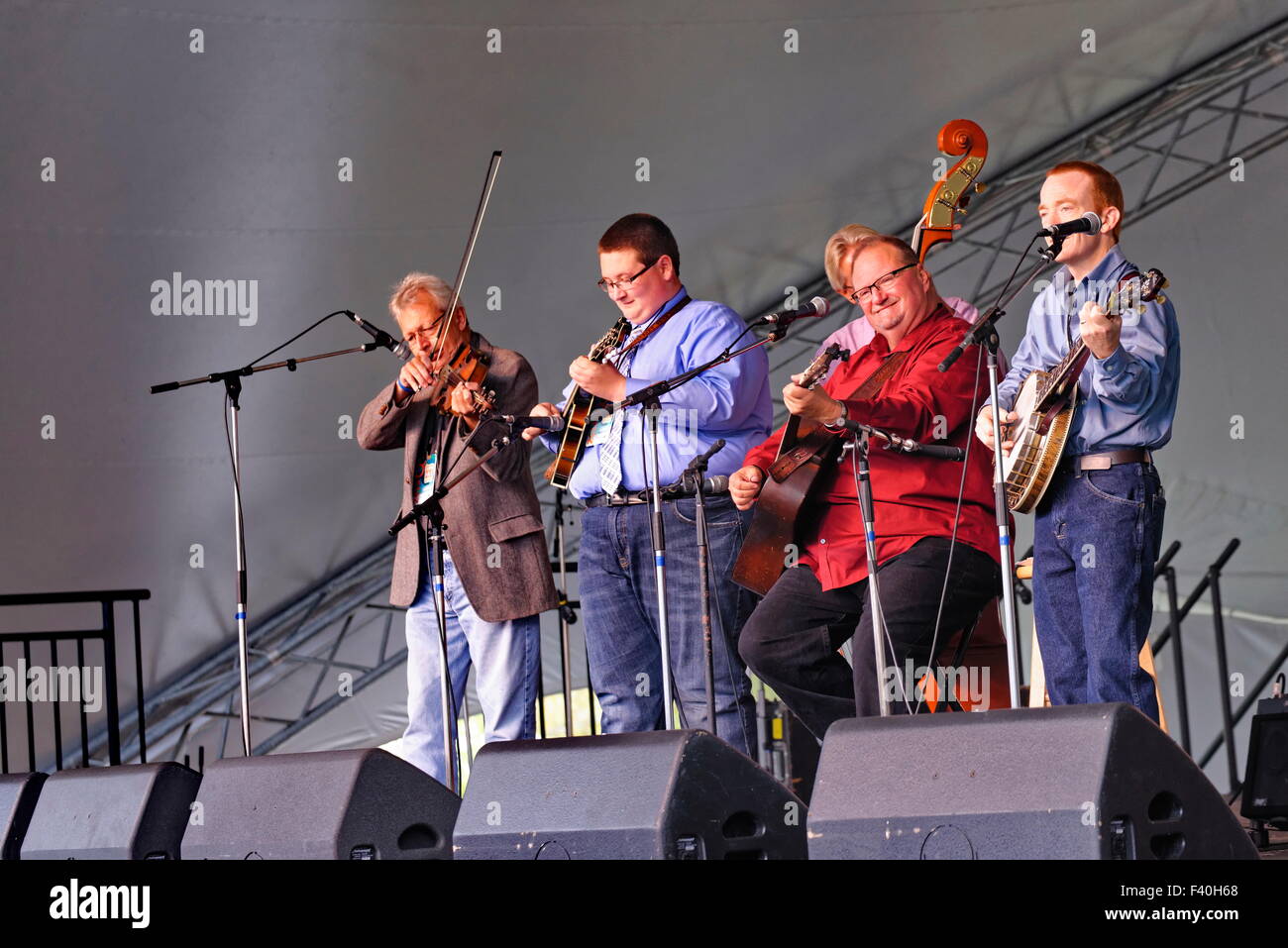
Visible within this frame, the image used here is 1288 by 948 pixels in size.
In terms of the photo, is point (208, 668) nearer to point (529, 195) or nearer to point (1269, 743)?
point (529, 195)

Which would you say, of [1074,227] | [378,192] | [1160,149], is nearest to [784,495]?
[1074,227]

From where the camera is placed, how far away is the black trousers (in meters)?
2.89

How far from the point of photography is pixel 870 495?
110 inches

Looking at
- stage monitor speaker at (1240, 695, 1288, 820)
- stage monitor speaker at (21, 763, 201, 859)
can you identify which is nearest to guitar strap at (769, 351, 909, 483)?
stage monitor speaker at (21, 763, 201, 859)

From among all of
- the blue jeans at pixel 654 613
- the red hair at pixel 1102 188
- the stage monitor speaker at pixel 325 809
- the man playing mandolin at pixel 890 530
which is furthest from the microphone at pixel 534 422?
the red hair at pixel 1102 188

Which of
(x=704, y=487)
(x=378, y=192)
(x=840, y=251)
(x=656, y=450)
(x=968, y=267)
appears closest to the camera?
(x=656, y=450)

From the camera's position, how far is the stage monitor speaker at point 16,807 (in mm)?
3125

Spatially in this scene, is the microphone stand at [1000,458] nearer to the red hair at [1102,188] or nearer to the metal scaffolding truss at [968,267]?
the red hair at [1102,188]

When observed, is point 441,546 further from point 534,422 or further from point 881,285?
point 881,285

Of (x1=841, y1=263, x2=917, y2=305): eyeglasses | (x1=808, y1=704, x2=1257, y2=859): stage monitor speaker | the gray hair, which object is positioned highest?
the gray hair

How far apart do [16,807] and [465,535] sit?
45.4 inches

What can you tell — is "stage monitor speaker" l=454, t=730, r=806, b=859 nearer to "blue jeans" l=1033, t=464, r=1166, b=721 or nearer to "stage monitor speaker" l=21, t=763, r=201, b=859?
"blue jeans" l=1033, t=464, r=1166, b=721

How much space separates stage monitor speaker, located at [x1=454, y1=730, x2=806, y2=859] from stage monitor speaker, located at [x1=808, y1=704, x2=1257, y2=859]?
214 mm

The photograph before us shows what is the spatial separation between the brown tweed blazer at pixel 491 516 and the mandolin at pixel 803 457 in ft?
1.86
